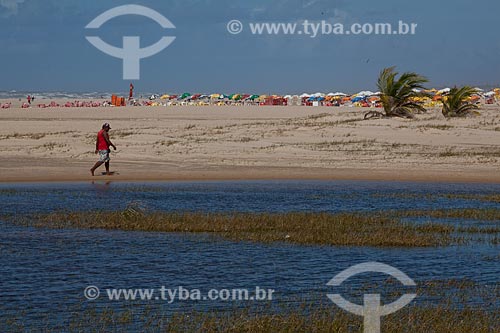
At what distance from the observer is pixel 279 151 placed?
108ft

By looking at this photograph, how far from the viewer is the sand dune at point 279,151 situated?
28.7m

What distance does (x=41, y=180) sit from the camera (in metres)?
27.2

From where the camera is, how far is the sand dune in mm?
28734

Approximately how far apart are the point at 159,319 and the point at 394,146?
78.5 feet

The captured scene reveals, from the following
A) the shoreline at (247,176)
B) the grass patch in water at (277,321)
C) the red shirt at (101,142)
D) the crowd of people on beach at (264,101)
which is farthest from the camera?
the crowd of people on beach at (264,101)

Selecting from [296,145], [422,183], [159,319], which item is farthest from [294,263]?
[296,145]

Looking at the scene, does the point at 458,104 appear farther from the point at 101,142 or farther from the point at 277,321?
the point at 277,321

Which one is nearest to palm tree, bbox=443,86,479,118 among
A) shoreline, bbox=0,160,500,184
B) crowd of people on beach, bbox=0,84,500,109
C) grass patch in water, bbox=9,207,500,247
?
shoreline, bbox=0,160,500,184

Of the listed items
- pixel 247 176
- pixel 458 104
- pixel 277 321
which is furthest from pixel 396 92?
pixel 277 321

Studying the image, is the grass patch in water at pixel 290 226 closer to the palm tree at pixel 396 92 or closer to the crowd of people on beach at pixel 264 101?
the palm tree at pixel 396 92

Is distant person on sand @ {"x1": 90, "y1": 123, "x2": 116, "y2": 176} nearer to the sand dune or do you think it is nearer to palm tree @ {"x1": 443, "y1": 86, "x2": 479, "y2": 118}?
the sand dune

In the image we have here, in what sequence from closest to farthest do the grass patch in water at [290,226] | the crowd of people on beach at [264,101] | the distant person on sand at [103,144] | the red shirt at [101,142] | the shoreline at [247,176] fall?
the grass patch in water at [290,226] < the distant person on sand at [103,144] < the red shirt at [101,142] < the shoreline at [247,176] < the crowd of people on beach at [264,101]

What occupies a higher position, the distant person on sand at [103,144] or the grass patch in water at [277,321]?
the distant person on sand at [103,144]

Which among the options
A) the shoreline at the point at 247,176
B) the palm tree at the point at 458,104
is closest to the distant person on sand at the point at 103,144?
the shoreline at the point at 247,176
